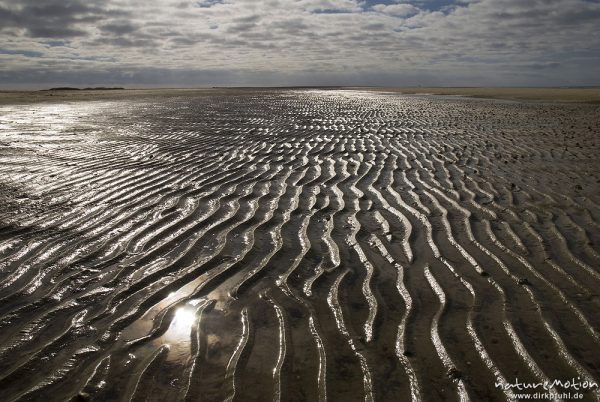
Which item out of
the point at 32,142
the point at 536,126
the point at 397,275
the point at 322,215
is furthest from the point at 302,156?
the point at 536,126

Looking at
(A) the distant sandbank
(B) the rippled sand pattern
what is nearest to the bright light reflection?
(B) the rippled sand pattern

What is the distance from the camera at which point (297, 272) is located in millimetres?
3971

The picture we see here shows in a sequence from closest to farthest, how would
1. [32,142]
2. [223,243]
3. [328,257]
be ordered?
[328,257] → [223,243] → [32,142]

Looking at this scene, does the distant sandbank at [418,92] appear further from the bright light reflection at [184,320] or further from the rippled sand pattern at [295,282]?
the bright light reflection at [184,320]

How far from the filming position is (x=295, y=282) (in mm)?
3787

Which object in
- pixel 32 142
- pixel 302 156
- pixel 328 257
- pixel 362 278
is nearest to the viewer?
pixel 362 278

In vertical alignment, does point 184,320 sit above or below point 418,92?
above

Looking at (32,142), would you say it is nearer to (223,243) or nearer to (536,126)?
(223,243)

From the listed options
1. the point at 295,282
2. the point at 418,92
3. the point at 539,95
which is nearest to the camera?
the point at 295,282

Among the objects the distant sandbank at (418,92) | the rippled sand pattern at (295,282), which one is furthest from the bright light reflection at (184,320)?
the distant sandbank at (418,92)

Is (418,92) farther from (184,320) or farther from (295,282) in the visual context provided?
(184,320)

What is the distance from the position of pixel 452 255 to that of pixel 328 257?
1.20m

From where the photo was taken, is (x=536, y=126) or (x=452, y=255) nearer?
(x=452, y=255)

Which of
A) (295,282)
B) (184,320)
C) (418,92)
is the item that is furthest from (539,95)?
(184,320)
